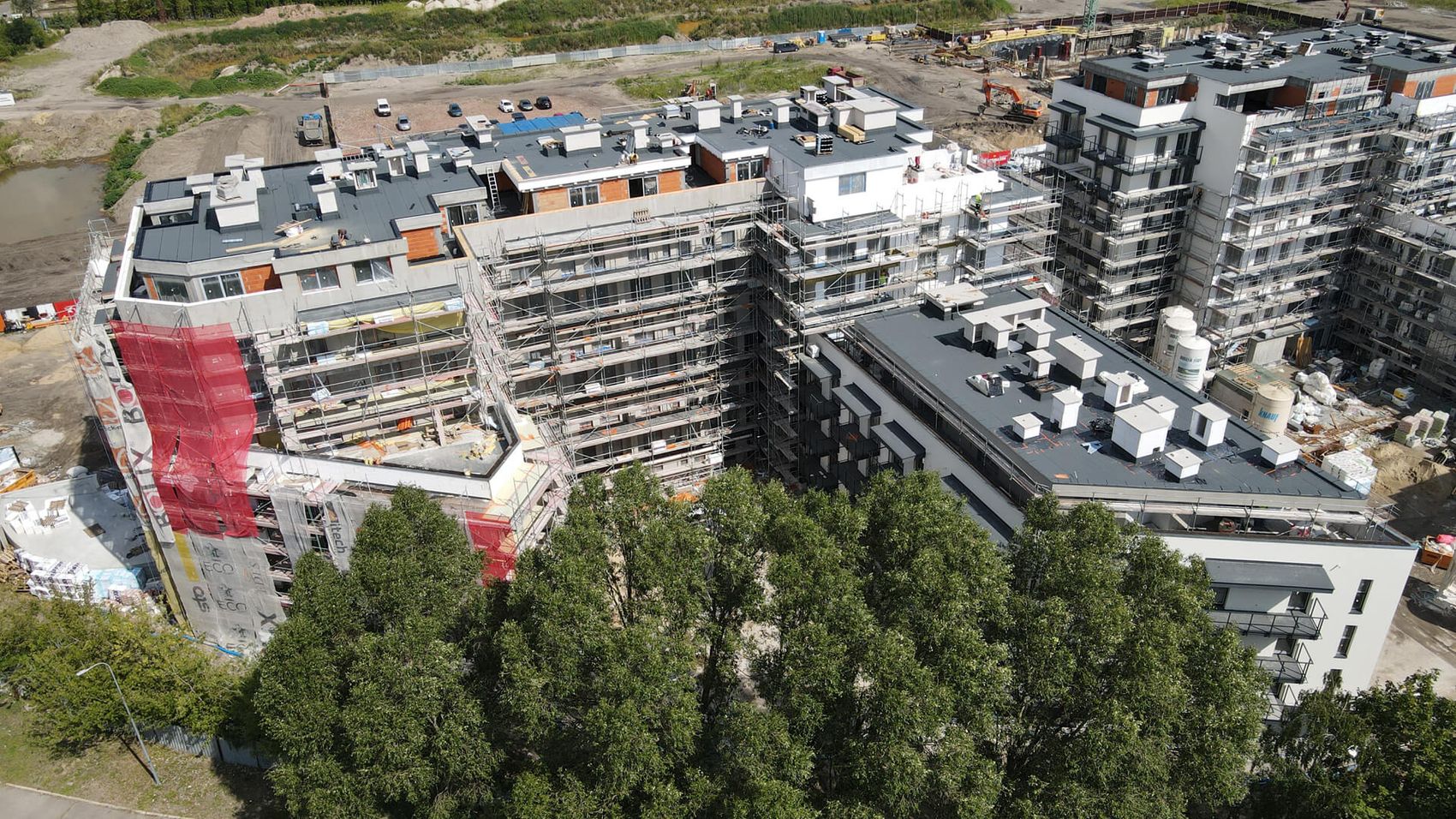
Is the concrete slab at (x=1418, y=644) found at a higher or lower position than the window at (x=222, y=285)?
lower

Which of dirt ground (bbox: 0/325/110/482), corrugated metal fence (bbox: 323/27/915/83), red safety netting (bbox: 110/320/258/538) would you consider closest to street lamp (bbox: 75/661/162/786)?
red safety netting (bbox: 110/320/258/538)

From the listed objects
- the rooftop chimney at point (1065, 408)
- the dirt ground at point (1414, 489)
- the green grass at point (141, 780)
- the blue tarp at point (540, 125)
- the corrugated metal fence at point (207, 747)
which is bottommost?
the green grass at point (141, 780)

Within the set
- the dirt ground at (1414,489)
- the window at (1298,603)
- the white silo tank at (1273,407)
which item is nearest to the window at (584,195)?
the white silo tank at (1273,407)

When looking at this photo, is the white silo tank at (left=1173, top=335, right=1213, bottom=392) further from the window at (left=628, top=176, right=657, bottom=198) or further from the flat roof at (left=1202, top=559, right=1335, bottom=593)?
the window at (left=628, top=176, right=657, bottom=198)

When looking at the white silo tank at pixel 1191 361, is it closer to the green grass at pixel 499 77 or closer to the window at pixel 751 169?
the window at pixel 751 169

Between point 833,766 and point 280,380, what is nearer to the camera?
point 833,766

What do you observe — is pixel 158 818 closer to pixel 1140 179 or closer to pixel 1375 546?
pixel 1375 546

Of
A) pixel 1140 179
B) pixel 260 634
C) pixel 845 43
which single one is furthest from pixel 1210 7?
pixel 260 634

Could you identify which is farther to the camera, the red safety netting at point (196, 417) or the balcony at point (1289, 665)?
the red safety netting at point (196, 417)
